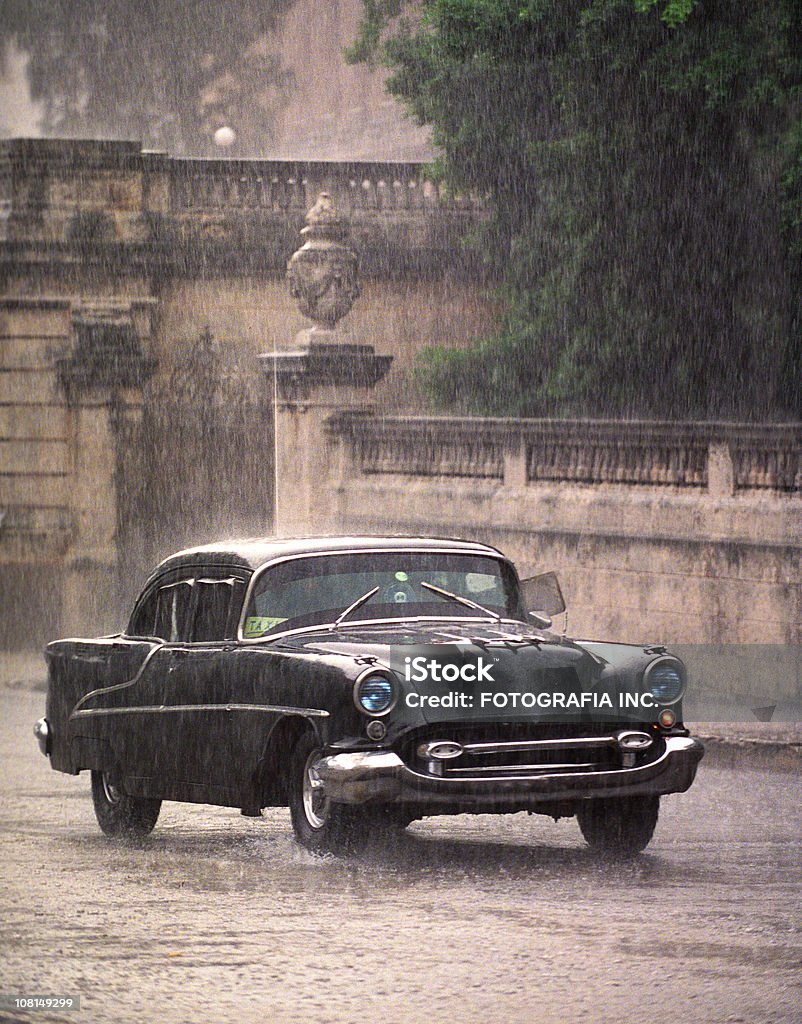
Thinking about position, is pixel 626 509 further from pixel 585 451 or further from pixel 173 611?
pixel 173 611

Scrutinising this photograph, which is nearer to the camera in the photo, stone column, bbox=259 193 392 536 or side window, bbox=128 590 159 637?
side window, bbox=128 590 159 637

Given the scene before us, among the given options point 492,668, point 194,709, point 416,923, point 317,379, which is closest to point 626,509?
point 317,379

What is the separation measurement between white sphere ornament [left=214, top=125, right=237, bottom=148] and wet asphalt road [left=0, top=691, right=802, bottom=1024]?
29.2 m

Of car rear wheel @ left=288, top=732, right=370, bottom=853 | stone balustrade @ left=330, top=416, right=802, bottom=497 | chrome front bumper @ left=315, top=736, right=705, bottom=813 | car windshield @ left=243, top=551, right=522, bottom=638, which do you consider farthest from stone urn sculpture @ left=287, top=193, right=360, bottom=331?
chrome front bumper @ left=315, top=736, right=705, bottom=813

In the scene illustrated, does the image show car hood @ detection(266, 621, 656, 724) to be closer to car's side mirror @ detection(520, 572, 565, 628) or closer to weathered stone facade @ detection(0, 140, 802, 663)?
car's side mirror @ detection(520, 572, 565, 628)

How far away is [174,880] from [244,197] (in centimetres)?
2040

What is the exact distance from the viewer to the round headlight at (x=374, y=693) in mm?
8781

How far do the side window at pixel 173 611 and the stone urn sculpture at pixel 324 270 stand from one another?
42.6 feet

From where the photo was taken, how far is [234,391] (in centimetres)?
2917

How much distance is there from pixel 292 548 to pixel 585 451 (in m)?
9.88

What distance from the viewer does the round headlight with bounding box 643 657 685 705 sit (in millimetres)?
9398

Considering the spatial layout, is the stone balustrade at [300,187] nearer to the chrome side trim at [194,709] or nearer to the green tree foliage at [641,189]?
the green tree foliage at [641,189]

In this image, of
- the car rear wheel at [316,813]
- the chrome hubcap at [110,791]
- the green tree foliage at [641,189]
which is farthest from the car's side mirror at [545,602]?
the green tree foliage at [641,189]

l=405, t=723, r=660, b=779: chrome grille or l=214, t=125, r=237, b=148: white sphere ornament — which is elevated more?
l=214, t=125, r=237, b=148: white sphere ornament
